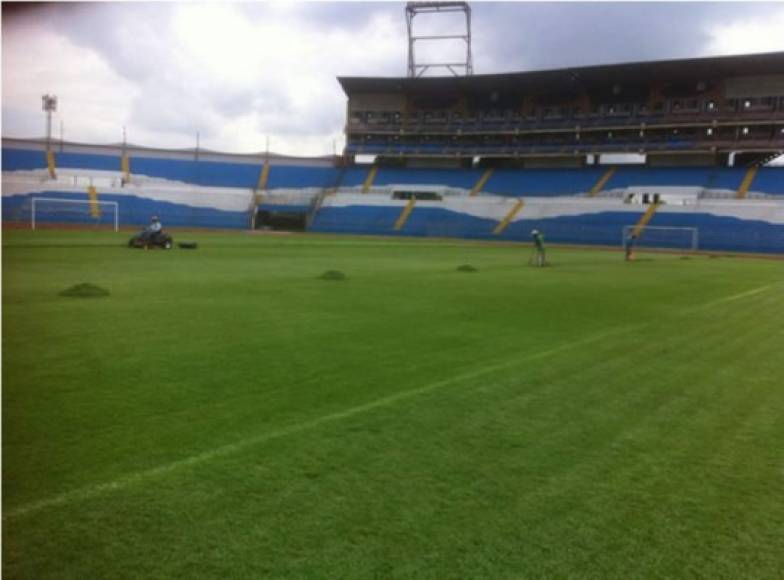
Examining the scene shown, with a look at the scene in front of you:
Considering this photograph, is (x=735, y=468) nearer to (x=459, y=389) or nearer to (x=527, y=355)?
(x=459, y=389)

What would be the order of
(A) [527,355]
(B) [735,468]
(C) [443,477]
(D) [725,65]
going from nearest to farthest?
(C) [443,477] → (B) [735,468] → (A) [527,355] → (D) [725,65]

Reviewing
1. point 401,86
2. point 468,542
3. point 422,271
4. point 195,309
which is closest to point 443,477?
point 468,542

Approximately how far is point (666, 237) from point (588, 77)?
18.8 metres

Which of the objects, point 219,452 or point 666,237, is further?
point 666,237

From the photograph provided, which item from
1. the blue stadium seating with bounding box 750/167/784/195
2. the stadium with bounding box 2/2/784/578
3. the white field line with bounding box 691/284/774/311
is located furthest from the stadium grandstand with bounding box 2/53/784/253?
the stadium with bounding box 2/2/784/578

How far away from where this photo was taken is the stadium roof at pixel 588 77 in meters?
54.1

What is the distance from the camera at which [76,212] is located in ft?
173

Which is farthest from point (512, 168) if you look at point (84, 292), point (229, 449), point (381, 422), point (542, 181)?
point (229, 449)

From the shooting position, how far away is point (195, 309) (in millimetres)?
11047

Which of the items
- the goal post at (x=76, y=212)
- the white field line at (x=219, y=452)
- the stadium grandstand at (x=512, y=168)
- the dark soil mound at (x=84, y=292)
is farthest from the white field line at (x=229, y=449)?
the goal post at (x=76, y=212)

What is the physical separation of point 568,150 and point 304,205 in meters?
25.8

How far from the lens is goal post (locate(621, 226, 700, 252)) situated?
48500mm

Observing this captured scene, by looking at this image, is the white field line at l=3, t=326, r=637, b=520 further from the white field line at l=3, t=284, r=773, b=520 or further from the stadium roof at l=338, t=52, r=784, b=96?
the stadium roof at l=338, t=52, r=784, b=96

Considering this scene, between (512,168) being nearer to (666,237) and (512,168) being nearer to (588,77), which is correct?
(588,77)
